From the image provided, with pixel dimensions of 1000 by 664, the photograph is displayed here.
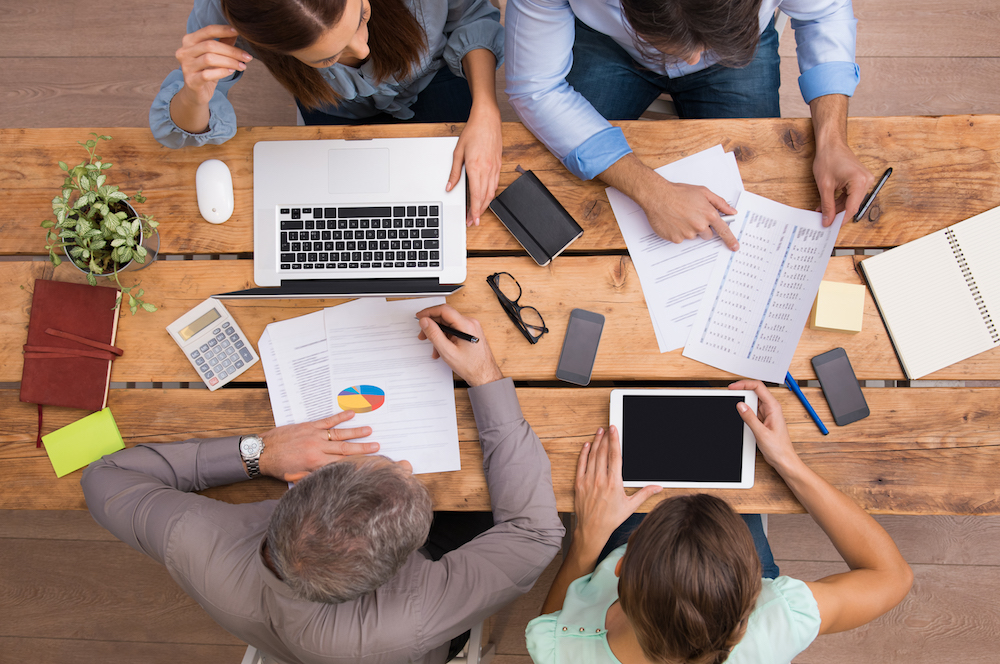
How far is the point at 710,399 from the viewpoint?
1176mm

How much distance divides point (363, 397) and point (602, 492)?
1.76 ft

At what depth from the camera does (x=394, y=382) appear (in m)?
1.22

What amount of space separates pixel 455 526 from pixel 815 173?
1.15 metres

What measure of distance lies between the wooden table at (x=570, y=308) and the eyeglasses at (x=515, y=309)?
0.02 m

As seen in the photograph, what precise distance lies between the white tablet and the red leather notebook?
110 cm

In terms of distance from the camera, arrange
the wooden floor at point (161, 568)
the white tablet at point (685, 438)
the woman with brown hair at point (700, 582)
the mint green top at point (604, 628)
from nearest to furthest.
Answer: the woman with brown hair at point (700, 582) → the mint green top at point (604, 628) → the white tablet at point (685, 438) → the wooden floor at point (161, 568)

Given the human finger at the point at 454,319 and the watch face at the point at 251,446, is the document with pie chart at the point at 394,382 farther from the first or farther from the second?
the watch face at the point at 251,446

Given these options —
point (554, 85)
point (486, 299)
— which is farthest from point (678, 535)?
point (554, 85)

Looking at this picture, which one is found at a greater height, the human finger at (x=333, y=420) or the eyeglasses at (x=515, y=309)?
the eyeglasses at (x=515, y=309)

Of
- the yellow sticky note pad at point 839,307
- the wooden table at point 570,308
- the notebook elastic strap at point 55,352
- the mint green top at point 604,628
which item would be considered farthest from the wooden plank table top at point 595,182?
the mint green top at point 604,628

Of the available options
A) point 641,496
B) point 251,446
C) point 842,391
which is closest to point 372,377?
point 251,446

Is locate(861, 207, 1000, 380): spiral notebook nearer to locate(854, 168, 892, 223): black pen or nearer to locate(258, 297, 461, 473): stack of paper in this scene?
locate(854, 168, 892, 223): black pen

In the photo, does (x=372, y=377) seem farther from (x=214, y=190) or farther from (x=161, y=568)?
(x=161, y=568)

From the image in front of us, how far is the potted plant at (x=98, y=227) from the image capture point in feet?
3.68
